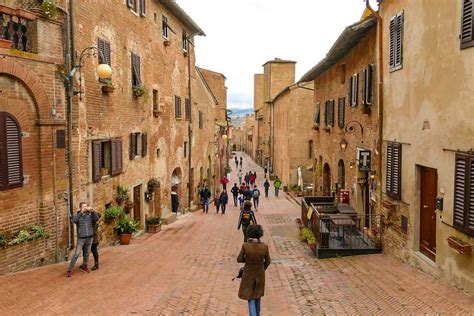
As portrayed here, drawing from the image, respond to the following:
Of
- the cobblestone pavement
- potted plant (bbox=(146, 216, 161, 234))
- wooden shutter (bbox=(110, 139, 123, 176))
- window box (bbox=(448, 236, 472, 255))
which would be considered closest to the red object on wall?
the cobblestone pavement

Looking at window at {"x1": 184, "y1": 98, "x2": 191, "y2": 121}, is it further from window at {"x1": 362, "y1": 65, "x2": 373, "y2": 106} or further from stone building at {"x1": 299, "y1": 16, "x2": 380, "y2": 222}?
window at {"x1": 362, "y1": 65, "x2": 373, "y2": 106}

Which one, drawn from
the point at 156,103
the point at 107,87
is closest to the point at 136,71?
the point at 107,87

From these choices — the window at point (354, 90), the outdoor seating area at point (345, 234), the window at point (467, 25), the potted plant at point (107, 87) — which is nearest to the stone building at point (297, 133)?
the window at point (354, 90)

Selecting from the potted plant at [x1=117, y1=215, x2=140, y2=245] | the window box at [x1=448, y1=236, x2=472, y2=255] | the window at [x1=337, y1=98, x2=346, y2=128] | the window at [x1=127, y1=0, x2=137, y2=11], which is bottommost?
the potted plant at [x1=117, y1=215, x2=140, y2=245]

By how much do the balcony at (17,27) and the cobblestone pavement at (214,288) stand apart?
4.99 metres

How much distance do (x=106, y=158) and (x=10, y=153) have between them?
4.76 m

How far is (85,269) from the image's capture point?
32.0 ft

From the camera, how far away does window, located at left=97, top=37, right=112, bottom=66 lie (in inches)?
522

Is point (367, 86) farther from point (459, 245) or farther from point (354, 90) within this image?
point (459, 245)

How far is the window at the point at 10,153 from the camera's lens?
361 inches

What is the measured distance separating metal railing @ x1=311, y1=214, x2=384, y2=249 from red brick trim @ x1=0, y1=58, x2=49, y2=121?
7.77 metres

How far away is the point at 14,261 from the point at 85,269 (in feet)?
4.78

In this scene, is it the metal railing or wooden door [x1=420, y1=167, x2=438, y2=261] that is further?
the metal railing

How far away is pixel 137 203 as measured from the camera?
17.5m
